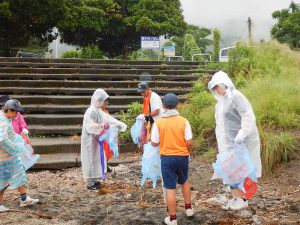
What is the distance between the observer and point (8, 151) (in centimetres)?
530

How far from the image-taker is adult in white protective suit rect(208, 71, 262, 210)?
16.2 feet

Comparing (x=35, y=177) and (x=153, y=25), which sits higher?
(x=153, y=25)

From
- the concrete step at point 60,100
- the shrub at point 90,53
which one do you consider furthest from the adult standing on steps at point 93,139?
the shrub at point 90,53

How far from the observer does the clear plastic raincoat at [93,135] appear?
653 centimetres

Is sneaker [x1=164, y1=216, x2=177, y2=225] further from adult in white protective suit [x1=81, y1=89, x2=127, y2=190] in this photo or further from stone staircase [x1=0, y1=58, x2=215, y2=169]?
stone staircase [x1=0, y1=58, x2=215, y2=169]

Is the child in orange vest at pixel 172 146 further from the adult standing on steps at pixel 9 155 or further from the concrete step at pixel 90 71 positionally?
the concrete step at pixel 90 71

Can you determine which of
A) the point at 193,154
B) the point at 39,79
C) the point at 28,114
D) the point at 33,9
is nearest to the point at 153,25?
the point at 33,9

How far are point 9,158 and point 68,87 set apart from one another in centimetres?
763

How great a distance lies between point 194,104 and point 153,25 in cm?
1958

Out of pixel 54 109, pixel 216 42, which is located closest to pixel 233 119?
pixel 54 109

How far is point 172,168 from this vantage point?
477 centimetres

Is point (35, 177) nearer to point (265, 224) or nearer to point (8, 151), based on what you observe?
point (8, 151)

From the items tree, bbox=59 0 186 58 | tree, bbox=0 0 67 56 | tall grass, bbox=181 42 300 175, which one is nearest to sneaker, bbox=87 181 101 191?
tall grass, bbox=181 42 300 175

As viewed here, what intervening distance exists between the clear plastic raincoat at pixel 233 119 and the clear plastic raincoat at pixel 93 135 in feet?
7.00
